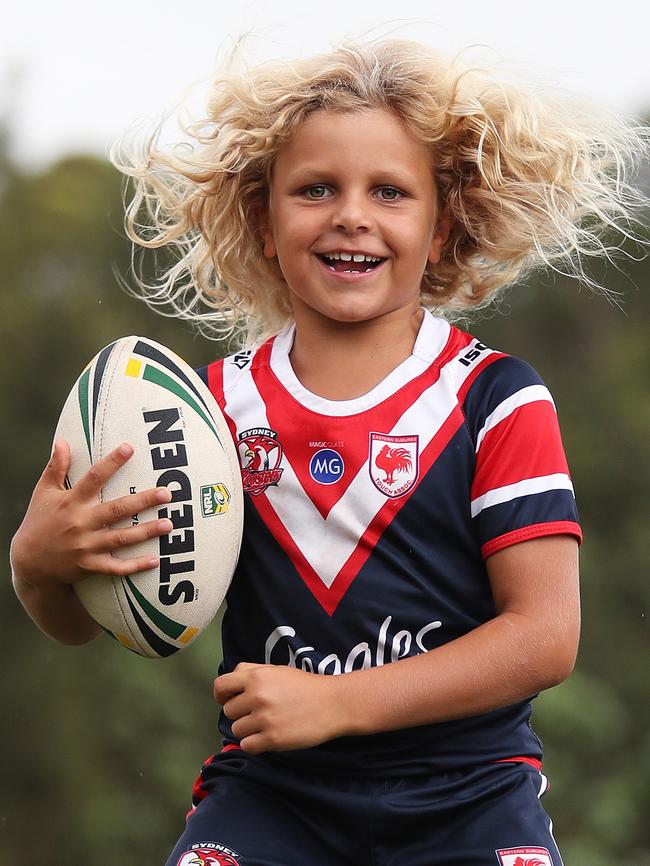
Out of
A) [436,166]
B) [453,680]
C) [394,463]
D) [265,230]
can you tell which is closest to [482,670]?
[453,680]

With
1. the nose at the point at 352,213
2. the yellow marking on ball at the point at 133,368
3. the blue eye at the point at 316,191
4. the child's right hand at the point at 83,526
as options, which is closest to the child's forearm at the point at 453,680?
the child's right hand at the point at 83,526

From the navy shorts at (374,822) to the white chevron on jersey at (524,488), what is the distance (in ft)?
1.85

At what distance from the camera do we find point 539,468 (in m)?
2.84

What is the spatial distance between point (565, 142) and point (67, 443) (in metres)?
1.41

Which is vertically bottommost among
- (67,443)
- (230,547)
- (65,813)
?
(65,813)

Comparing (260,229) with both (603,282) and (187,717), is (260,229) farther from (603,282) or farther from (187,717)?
(603,282)

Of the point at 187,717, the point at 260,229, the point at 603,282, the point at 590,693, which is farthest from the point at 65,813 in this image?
the point at 260,229

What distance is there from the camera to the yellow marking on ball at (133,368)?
292 centimetres

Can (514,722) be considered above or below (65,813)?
above

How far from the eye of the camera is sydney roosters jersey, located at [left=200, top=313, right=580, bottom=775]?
2863 millimetres

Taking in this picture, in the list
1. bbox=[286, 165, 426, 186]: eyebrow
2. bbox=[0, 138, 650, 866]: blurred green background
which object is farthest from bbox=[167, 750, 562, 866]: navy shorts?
bbox=[0, 138, 650, 866]: blurred green background

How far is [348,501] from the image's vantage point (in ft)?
9.62

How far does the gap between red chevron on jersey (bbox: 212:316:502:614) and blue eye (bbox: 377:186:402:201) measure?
1.07ft

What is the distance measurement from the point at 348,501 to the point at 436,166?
0.83 meters
